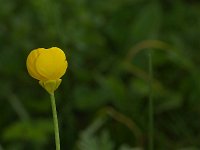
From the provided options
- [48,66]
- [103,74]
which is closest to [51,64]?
[48,66]

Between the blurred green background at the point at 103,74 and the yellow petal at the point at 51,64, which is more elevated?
the blurred green background at the point at 103,74

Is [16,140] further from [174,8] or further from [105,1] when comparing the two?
[174,8]

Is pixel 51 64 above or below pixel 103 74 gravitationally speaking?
below

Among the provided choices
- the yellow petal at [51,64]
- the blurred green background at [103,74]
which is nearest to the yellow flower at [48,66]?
the yellow petal at [51,64]

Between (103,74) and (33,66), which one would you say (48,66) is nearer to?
(33,66)

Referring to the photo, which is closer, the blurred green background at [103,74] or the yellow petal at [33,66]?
the yellow petal at [33,66]

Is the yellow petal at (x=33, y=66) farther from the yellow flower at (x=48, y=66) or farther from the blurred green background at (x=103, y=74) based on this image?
the blurred green background at (x=103, y=74)
